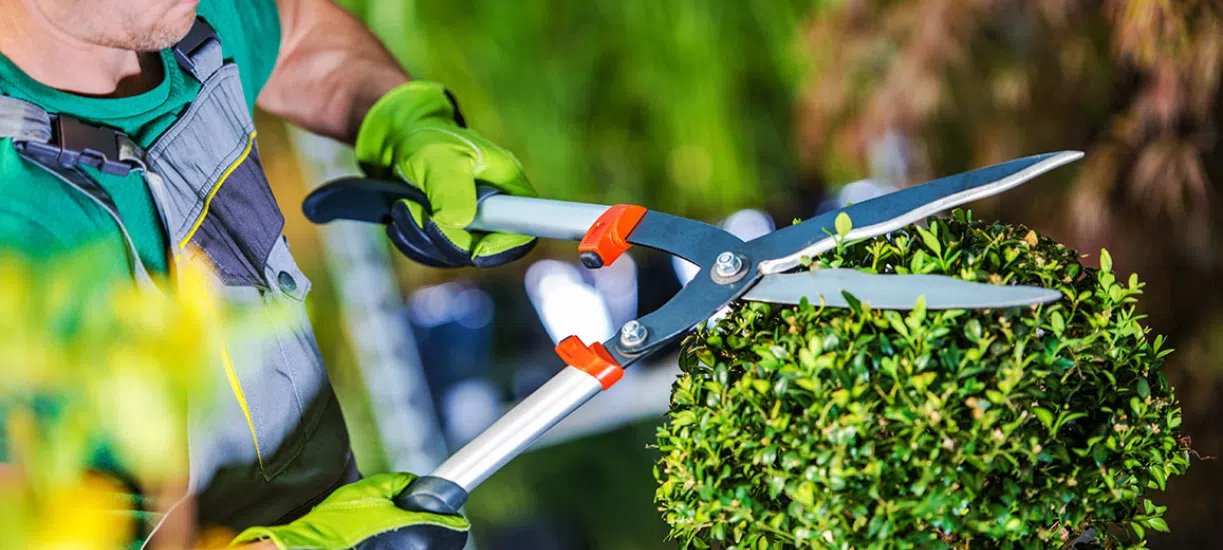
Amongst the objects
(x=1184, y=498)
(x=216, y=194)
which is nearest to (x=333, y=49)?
(x=216, y=194)

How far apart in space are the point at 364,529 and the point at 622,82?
1.89 meters

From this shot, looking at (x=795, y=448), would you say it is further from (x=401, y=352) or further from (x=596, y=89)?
(x=596, y=89)

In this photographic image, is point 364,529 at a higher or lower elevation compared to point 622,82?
lower

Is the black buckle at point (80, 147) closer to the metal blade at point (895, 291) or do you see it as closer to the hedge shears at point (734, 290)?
the hedge shears at point (734, 290)

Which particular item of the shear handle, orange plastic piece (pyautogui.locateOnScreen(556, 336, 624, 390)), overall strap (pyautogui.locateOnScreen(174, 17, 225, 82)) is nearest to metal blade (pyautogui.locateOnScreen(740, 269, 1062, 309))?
orange plastic piece (pyautogui.locateOnScreen(556, 336, 624, 390))

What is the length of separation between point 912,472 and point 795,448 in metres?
0.07

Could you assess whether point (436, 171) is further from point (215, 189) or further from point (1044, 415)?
point (1044, 415)

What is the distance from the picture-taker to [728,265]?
26.7 inches

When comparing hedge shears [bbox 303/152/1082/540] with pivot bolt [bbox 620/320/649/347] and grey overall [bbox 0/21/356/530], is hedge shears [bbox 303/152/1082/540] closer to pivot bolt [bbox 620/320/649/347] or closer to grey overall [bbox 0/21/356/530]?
pivot bolt [bbox 620/320/649/347]

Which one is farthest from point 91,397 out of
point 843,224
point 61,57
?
point 843,224

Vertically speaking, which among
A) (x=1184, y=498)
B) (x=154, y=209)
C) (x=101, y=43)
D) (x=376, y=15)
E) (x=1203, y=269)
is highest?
(x=376, y=15)

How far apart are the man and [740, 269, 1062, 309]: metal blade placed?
0.93 feet

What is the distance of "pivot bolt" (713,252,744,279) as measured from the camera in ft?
2.22

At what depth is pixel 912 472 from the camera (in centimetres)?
57
